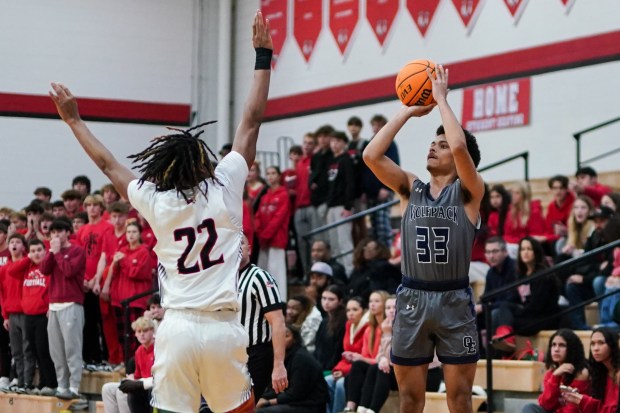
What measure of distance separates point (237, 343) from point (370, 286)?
698 cm

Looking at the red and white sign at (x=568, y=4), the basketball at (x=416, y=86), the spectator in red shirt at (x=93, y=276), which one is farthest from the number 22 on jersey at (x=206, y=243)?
the red and white sign at (x=568, y=4)

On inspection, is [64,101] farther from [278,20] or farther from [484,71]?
[278,20]

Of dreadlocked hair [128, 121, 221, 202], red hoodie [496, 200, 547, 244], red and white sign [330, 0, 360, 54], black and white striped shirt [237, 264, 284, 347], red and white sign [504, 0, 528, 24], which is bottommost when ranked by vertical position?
black and white striped shirt [237, 264, 284, 347]

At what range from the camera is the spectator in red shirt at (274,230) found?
549 inches

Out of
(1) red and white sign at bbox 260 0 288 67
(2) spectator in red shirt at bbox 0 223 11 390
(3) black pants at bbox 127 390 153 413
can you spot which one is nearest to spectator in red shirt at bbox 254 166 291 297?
(2) spectator in red shirt at bbox 0 223 11 390

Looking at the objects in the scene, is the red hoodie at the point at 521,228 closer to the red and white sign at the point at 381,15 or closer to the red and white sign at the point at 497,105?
the red and white sign at the point at 497,105

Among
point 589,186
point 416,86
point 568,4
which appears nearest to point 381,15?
point 568,4

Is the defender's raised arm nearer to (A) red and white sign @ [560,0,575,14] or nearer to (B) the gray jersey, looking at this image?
(B) the gray jersey

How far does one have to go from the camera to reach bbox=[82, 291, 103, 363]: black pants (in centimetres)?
1320

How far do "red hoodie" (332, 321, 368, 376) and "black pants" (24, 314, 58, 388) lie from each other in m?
3.61

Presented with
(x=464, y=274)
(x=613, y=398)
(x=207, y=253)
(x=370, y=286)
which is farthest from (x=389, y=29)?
(x=207, y=253)

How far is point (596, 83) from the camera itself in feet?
→ 47.0

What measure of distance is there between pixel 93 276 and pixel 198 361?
8.48 m

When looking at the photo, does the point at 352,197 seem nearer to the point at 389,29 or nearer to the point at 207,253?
the point at 389,29
